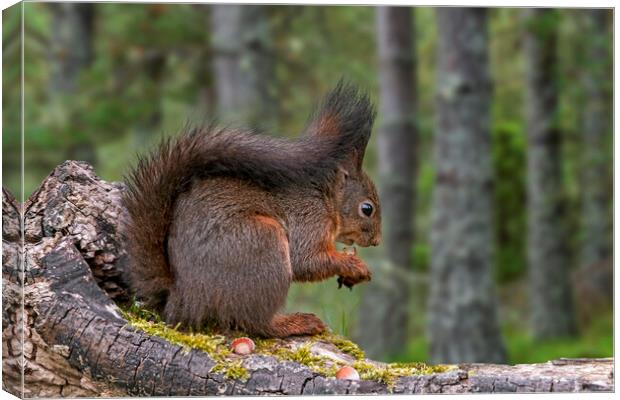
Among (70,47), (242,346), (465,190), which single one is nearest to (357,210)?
(242,346)

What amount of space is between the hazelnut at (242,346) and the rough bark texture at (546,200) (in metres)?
7.55

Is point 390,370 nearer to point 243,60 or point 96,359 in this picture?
Result: point 96,359

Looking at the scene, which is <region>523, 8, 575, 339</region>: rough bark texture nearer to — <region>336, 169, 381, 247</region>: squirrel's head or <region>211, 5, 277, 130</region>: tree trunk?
<region>211, 5, 277, 130</region>: tree trunk

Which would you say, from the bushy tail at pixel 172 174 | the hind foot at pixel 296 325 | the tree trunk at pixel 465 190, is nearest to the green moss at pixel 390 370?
the hind foot at pixel 296 325

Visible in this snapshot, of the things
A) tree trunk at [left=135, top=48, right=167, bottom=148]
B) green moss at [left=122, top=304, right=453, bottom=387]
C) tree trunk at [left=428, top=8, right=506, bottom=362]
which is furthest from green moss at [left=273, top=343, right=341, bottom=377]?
tree trunk at [left=135, top=48, right=167, bottom=148]

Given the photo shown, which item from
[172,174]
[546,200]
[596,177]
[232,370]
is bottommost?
[232,370]

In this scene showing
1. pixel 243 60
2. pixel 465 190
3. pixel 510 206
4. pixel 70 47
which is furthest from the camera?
pixel 510 206

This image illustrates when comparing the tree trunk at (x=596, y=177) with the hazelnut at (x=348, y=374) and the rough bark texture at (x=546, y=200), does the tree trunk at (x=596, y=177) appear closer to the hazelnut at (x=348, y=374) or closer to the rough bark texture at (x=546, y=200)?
the rough bark texture at (x=546, y=200)

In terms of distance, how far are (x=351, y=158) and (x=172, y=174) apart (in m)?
0.72

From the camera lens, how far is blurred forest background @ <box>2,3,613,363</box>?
304 inches

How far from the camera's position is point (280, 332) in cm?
338

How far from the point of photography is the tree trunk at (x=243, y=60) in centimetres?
869

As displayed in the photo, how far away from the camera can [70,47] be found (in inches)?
431

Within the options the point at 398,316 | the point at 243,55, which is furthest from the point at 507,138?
the point at 243,55
